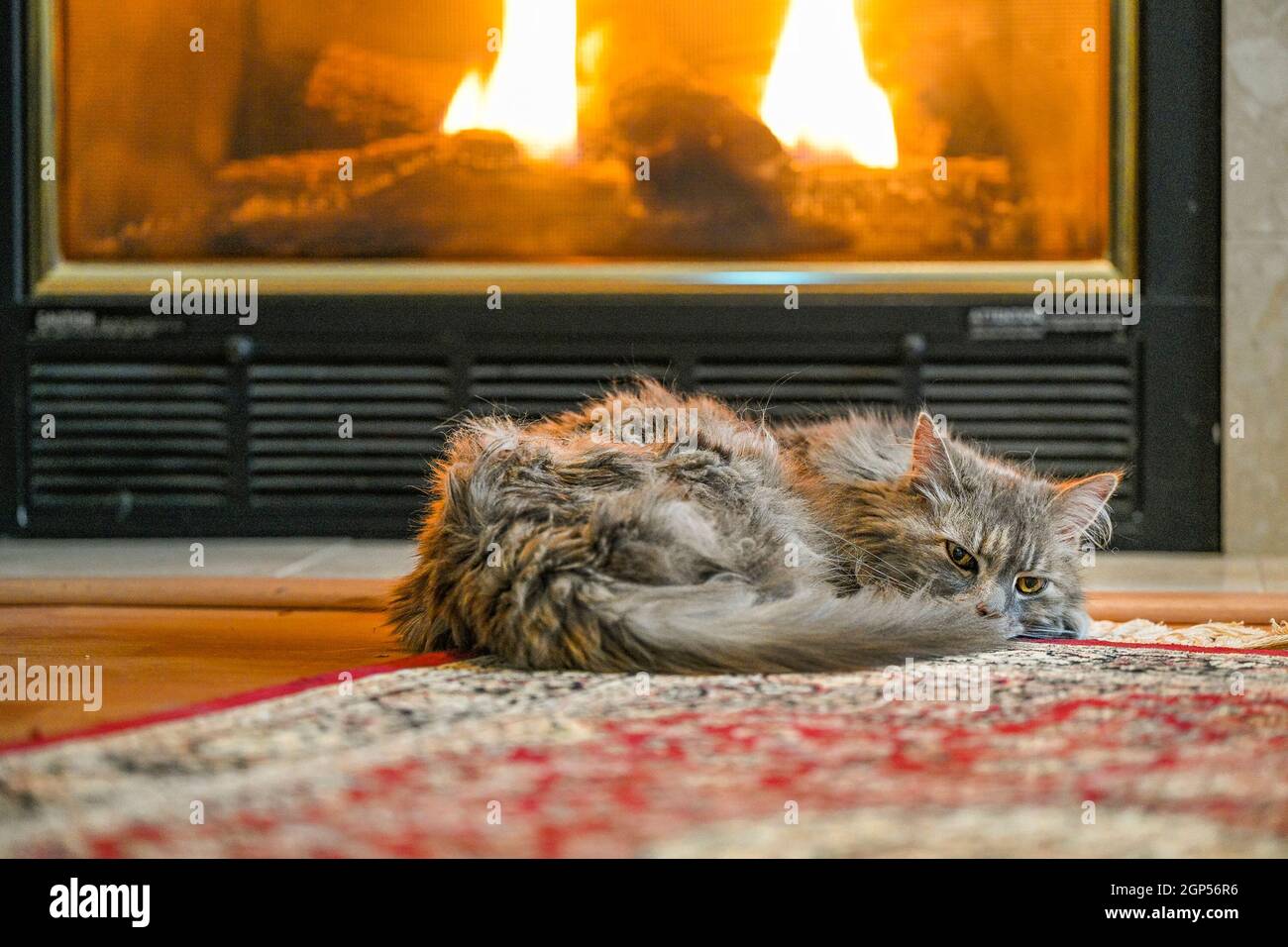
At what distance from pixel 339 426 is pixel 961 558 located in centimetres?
143

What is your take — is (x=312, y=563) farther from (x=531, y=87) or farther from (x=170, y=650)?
(x=531, y=87)

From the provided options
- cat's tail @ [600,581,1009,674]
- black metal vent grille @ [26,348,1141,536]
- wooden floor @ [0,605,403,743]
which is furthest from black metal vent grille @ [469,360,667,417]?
cat's tail @ [600,581,1009,674]

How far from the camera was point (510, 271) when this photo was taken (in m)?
2.41

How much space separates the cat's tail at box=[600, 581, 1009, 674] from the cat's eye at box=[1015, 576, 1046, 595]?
10.8 inches

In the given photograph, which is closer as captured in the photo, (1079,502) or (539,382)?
(1079,502)

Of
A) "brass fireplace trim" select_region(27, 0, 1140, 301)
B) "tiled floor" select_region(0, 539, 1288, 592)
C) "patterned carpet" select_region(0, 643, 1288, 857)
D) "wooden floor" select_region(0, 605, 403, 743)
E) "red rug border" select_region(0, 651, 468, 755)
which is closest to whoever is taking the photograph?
"patterned carpet" select_region(0, 643, 1288, 857)

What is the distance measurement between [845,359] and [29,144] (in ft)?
5.68

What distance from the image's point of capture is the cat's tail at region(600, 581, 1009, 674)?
1.14 metres

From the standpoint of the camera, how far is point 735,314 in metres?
2.41

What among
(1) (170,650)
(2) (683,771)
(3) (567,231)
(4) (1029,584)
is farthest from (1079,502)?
(3) (567,231)

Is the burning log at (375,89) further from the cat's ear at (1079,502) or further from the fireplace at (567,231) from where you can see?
the cat's ear at (1079,502)

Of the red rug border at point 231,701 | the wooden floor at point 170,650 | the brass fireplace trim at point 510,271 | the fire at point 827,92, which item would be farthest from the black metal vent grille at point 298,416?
the red rug border at point 231,701

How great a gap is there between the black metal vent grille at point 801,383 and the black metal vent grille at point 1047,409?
9cm

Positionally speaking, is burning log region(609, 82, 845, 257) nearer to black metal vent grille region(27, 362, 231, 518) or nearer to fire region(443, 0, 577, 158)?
fire region(443, 0, 577, 158)
